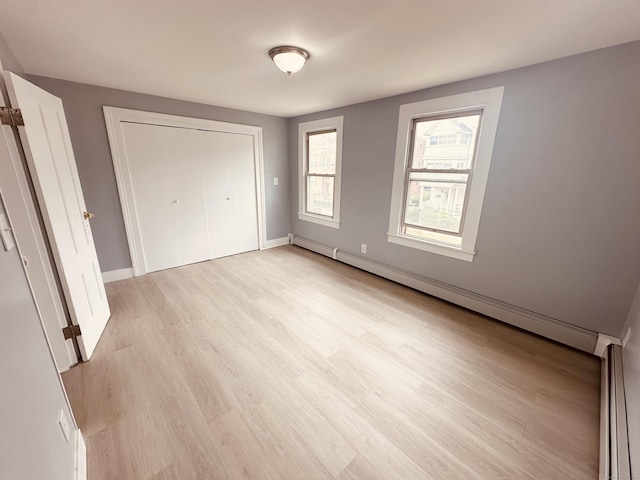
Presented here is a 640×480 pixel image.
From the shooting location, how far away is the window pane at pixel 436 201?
2.55 m

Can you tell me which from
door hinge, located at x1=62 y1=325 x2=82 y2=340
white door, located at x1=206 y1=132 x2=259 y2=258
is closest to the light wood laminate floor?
door hinge, located at x1=62 y1=325 x2=82 y2=340

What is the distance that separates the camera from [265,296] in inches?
111

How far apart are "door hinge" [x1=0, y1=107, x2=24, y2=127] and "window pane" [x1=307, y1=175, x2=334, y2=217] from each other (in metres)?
3.06

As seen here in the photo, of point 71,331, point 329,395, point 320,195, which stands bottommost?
point 329,395

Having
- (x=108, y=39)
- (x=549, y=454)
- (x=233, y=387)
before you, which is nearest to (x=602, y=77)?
(x=549, y=454)

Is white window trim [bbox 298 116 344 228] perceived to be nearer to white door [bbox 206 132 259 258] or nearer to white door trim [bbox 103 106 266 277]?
white door [bbox 206 132 259 258]

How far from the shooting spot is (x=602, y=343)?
190cm

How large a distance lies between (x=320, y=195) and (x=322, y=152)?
0.67 meters

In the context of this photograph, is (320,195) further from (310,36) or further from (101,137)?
(101,137)

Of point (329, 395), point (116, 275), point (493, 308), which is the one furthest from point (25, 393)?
point (493, 308)

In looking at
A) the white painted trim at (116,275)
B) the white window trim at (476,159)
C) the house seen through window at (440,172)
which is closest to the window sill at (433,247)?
the white window trim at (476,159)

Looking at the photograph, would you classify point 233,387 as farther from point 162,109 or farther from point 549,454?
point 162,109

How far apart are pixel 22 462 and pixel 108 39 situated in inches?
89.9

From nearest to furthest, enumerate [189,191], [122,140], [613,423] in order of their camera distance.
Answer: [613,423], [122,140], [189,191]
